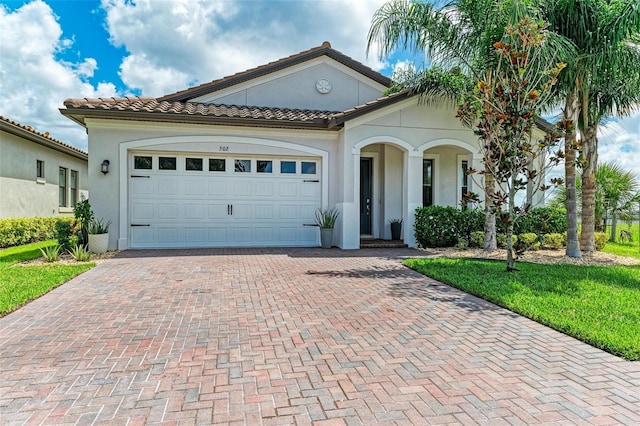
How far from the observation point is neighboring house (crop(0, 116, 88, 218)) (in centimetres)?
1245

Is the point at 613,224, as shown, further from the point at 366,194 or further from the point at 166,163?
the point at 166,163

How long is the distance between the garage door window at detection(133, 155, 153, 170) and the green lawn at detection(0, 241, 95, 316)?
3469mm

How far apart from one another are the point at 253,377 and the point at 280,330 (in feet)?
3.84

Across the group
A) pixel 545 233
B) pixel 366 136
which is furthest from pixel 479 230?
pixel 366 136

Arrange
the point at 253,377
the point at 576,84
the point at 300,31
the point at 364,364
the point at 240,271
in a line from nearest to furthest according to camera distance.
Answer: the point at 253,377
the point at 364,364
the point at 240,271
the point at 576,84
the point at 300,31

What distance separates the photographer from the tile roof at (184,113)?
10.0 m

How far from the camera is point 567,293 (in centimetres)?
592

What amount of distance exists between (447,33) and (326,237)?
21.7 feet

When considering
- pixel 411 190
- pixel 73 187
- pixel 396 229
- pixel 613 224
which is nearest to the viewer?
pixel 411 190

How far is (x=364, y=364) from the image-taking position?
3502mm

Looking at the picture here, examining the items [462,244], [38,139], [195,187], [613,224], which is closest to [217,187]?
[195,187]

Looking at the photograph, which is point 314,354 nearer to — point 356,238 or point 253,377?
point 253,377

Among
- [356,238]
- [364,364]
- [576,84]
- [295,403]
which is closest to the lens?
[295,403]

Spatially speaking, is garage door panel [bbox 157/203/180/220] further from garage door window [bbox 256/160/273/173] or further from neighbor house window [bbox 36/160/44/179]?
neighbor house window [bbox 36/160/44/179]
